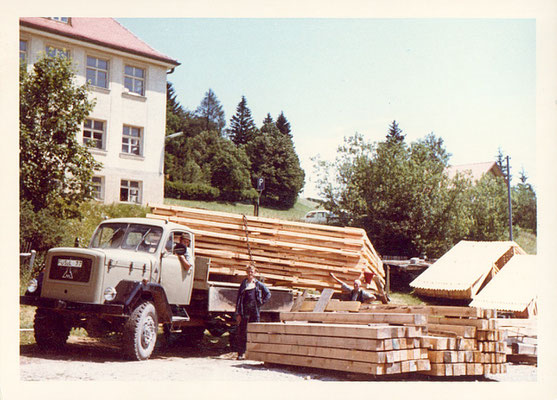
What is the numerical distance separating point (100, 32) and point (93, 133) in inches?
79.6

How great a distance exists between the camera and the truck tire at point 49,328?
8.97m

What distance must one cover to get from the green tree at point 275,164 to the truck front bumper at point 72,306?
3.77 meters

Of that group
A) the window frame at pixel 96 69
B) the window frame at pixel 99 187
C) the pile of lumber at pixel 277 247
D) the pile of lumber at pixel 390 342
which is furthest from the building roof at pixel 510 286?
the window frame at pixel 96 69

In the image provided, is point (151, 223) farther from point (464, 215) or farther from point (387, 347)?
point (464, 215)

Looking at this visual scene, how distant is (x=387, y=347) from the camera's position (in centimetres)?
774

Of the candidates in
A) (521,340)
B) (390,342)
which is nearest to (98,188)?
(390,342)

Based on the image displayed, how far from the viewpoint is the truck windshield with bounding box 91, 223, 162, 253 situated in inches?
380

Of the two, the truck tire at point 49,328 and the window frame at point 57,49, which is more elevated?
the window frame at point 57,49

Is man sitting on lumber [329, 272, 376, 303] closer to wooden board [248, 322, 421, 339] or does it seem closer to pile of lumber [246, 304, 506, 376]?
pile of lumber [246, 304, 506, 376]

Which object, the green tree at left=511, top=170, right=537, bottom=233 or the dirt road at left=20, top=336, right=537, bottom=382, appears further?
the green tree at left=511, top=170, right=537, bottom=233

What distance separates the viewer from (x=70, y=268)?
877 centimetres

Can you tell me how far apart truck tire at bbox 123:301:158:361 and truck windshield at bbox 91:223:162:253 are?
1051 mm

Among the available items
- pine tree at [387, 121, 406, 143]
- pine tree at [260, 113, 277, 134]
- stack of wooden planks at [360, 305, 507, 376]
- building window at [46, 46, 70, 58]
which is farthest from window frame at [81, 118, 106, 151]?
stack of wooden planks at [360, 305, 507, 376]

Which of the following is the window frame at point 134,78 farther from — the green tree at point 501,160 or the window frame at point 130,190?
the green tree at point 501,160
